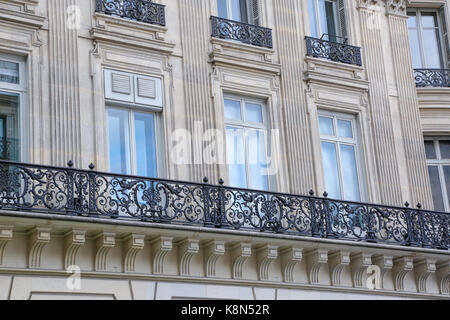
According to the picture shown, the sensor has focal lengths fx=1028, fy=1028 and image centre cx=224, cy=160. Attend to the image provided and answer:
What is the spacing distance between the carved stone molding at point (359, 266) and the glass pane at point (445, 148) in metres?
4.38

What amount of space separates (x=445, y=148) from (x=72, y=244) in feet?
30.0

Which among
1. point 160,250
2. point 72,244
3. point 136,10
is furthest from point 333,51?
point 72,244

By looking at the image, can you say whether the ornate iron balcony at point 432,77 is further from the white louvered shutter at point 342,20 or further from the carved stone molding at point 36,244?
the carved stone molding at point 36,244

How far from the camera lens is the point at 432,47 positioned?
2138cm

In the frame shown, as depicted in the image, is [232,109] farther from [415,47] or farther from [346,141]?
[415,47]

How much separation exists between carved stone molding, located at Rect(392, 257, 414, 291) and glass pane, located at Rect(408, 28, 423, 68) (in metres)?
5.31

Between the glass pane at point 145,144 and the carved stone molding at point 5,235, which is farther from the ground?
the glass pane at point 145,144

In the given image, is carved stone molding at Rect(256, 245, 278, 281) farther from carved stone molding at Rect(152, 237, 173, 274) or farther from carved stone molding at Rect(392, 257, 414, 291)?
carved stone molding at Rect(392, 257, 414, 291)


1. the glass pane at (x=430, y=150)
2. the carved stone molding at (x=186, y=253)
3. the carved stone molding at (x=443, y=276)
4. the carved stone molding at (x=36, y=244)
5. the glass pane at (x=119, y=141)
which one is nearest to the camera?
the carved stone molding at (x=36, y=244)

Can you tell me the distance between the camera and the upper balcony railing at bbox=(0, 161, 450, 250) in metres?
14.2

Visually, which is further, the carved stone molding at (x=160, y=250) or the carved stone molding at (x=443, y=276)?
the carved stone molding at (x=443, y=276)

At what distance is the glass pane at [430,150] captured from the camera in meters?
20.2

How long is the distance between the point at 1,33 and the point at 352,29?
23.4ft

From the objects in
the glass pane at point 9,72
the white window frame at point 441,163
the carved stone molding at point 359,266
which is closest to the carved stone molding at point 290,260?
the carved stone molding at point 359,266
